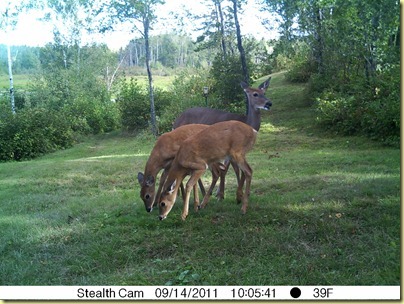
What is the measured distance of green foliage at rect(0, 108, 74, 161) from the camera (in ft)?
20.1

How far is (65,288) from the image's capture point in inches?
116

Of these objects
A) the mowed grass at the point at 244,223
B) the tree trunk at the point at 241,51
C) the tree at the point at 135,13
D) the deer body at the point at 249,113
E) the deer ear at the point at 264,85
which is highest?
the tree at the point at 135,13

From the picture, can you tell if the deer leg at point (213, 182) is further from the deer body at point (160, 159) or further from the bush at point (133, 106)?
the bush at point (133, 106)

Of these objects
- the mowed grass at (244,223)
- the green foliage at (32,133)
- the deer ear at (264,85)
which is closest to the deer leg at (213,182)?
the mowed grass at (244,223)

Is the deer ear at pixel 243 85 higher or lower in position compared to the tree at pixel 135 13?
lower

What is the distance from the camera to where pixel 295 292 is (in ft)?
9.02

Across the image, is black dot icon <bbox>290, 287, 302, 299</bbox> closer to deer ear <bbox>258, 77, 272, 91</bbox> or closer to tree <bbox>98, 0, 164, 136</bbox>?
deer ear <bbox>258, 77, 272, 91</bbox>

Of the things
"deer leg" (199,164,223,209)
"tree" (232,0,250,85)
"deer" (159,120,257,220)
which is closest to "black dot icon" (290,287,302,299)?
"deer" (159,120,257,220)

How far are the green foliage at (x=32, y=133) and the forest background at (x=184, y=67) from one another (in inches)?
0.7

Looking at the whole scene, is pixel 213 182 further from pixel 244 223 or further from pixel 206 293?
pixel 206 293

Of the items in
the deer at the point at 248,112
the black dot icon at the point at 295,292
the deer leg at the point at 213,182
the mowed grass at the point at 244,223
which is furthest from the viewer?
the deer at the point at 248,112

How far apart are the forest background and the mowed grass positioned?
35 cm

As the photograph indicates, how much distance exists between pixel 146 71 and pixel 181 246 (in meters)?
2.53

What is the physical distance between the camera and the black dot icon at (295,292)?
2.73 meters
